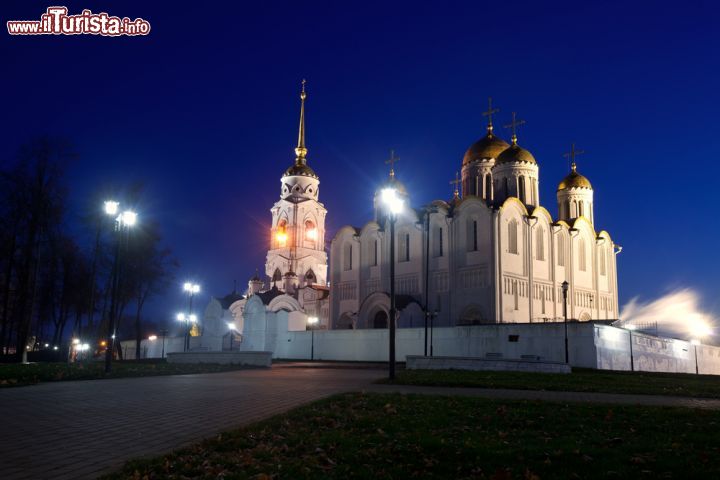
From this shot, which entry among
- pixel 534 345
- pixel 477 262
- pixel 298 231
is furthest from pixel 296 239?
pixel 534 345

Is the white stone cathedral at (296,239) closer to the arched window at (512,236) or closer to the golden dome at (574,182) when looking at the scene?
the arched window at (512,236)

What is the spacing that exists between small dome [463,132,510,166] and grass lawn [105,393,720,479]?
4691 centimetres

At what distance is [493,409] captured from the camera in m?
10.2

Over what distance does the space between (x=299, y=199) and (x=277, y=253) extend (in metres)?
7.01

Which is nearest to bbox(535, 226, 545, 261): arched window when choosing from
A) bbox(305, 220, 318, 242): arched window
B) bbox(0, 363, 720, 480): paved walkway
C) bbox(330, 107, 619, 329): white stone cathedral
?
bbox(330, 107, 619, 329): white stone cathedral

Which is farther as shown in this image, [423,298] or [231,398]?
[423,298]

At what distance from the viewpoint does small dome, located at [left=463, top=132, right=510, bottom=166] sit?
5544cm

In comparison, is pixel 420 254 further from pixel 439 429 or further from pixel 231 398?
pixel 439 429

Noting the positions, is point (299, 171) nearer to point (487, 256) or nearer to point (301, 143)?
point (301, 143)

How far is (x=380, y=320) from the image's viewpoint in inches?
1914

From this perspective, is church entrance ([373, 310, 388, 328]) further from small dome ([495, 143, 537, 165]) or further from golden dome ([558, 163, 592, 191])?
golden dome ([558, 163, 592, 191])

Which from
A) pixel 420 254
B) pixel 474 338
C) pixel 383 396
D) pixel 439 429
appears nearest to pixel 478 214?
pixel 420 254

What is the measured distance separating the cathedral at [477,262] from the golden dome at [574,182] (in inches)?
4.2

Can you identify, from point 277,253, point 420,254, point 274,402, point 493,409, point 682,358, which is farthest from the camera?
point 277,253
